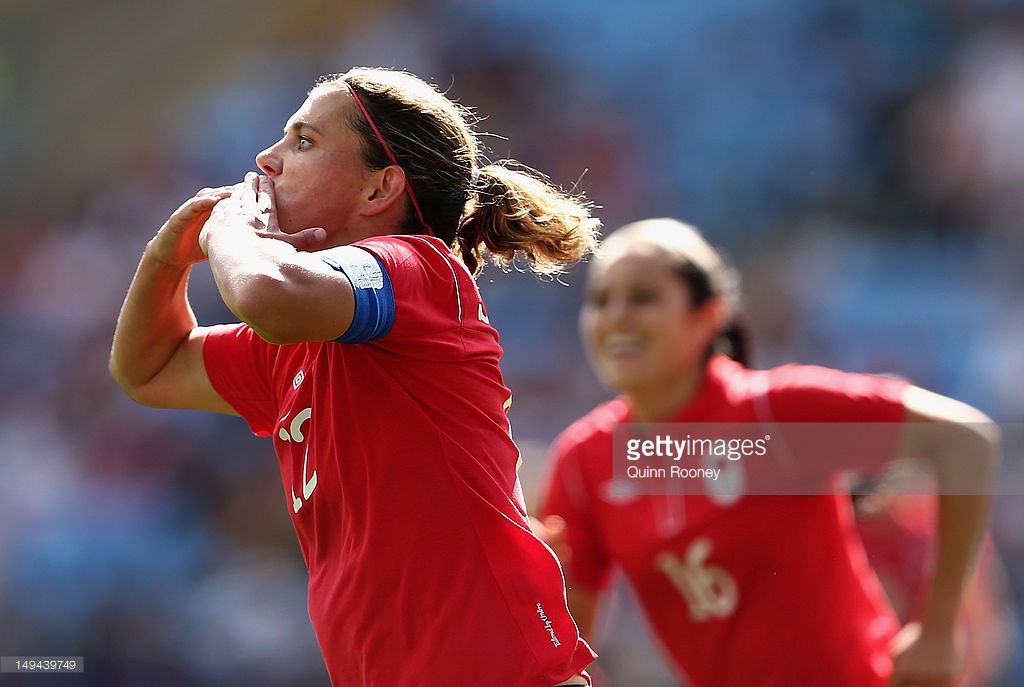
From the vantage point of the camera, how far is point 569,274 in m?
7.39

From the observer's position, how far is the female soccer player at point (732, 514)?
126 inches

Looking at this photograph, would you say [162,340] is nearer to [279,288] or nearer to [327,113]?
[327,113]

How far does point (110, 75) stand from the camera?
9.72 m

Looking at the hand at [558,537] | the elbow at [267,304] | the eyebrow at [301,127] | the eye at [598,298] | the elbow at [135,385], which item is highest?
the eye at [598,298]

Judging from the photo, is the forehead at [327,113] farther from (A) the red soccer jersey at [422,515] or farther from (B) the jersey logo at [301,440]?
(B) the jersey logo at [301,440]

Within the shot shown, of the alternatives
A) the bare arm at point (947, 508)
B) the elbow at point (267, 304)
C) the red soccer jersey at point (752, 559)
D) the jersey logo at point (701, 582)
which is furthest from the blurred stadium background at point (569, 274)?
the elbow at point (267, 304)

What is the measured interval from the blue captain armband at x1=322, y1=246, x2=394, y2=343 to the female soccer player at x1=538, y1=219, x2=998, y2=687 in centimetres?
176

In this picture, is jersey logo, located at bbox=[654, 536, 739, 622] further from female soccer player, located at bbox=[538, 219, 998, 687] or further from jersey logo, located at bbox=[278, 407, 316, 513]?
jersey logo, located at bbox=[278, 407, 316, 513]

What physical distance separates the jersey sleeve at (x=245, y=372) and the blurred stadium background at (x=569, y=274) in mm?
3116

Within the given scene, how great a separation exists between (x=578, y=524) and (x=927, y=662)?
1.16 meters

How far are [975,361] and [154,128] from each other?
6355mm

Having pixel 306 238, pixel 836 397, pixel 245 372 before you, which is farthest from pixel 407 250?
pixel 836 397

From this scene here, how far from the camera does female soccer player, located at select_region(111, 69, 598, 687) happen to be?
76.7 inches

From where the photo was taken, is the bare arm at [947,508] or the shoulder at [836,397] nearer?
the bare arm at [947,508]
